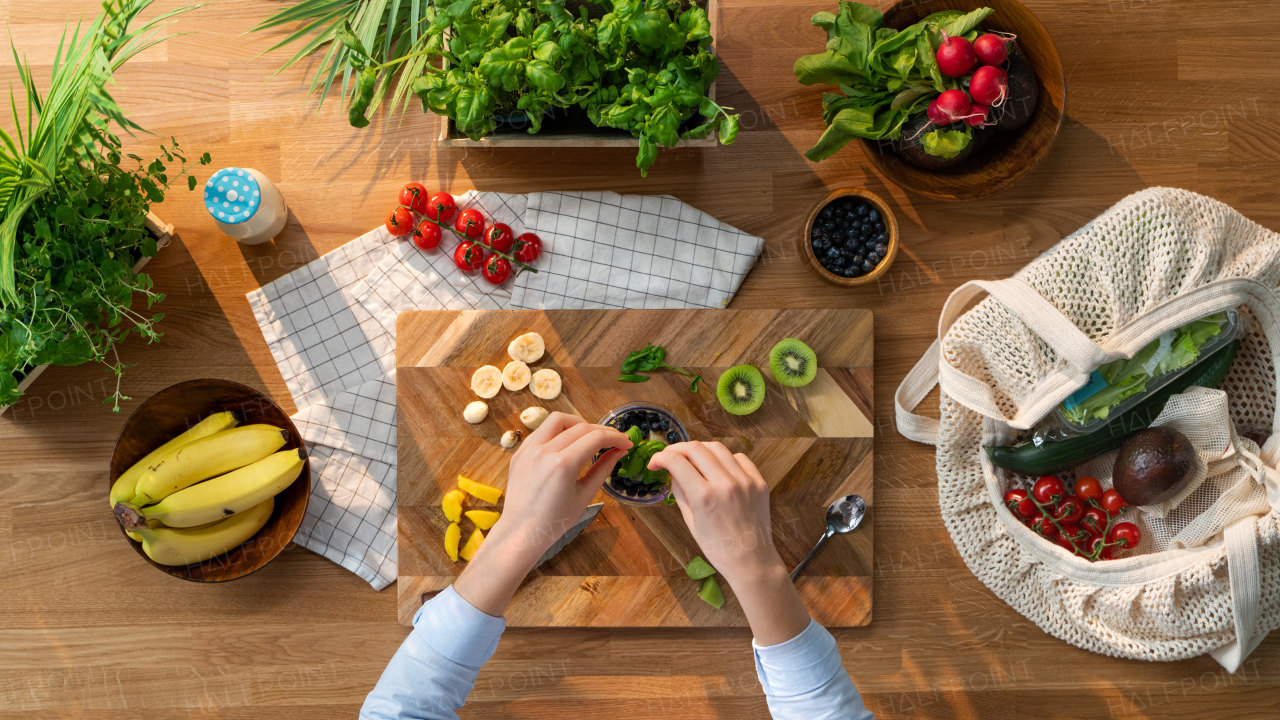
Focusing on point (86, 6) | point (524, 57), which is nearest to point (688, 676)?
point (524, 57)

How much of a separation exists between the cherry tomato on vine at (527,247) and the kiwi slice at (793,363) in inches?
26.2

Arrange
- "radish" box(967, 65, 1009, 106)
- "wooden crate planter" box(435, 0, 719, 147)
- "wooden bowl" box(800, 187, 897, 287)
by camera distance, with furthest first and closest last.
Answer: "wooden bowl" box(800, 187, 897, 287), "wooden crate planter" box(435, 0, 719, 147), "radish" box(967, 65, 1009, 106)

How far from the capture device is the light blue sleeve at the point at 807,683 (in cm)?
151

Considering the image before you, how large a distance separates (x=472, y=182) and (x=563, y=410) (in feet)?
2.20

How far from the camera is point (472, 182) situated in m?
2.02

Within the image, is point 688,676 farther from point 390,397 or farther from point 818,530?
point 390,397

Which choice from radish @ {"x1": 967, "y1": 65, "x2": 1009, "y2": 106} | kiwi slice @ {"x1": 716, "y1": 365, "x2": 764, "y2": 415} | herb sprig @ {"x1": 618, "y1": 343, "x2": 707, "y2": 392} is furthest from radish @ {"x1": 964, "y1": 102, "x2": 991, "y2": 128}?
herb sprig @ {"x1": 618, "y1": 343, "x2": 707, "y2": 392}

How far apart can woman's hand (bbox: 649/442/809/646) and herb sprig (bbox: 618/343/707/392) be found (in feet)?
1.18

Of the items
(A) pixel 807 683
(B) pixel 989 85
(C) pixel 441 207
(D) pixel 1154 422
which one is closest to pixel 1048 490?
(D) pixel 1154 422

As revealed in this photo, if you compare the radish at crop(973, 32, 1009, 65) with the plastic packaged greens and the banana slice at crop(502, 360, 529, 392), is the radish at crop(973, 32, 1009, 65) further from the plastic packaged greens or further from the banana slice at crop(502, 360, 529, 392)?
the banana slice at crop(502, 360, 529, 392)

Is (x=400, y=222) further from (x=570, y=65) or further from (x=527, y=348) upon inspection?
(x=570, y=65)

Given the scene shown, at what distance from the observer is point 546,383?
1.89 m

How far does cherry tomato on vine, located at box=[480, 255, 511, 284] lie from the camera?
6.32 feet

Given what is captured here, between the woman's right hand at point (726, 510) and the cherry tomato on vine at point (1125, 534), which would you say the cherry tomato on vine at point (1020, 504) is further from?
the woman's right hand at point (726, 510)
